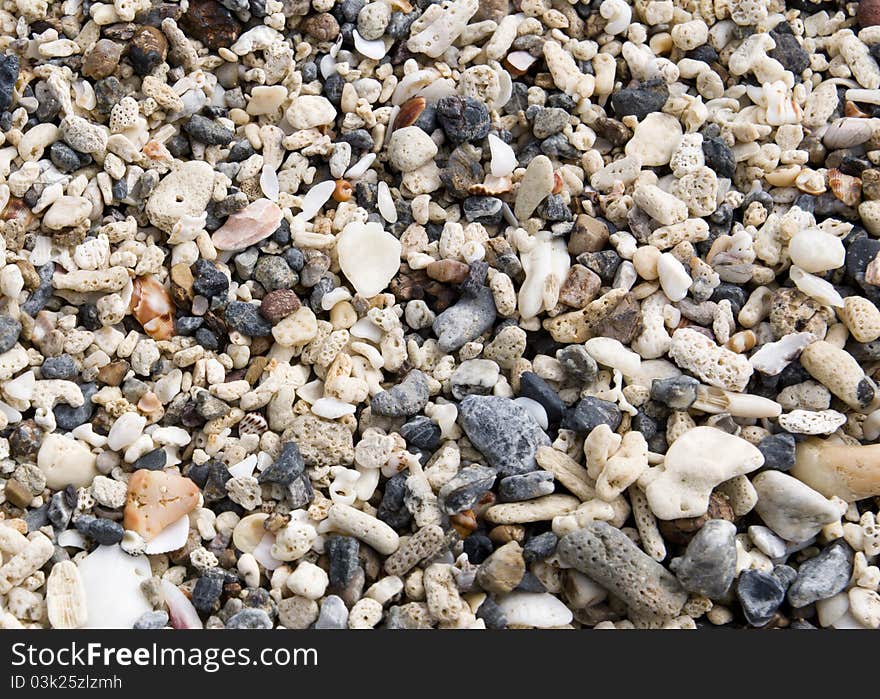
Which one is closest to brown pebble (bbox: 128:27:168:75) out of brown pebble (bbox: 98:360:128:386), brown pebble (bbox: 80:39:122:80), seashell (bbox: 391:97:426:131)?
brown pebble (bbox: 80:39:122:80)

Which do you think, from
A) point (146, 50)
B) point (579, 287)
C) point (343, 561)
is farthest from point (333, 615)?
point (146, 50)

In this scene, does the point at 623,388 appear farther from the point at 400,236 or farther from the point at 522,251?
the point at 400,236

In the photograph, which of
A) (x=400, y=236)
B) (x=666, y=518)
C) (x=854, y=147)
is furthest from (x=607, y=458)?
(x=854, y=147)

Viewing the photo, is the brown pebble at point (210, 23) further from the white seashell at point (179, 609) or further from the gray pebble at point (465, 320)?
the white seashell at point (179, 609)

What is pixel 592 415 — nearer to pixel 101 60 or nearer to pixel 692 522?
pixel 692 522
